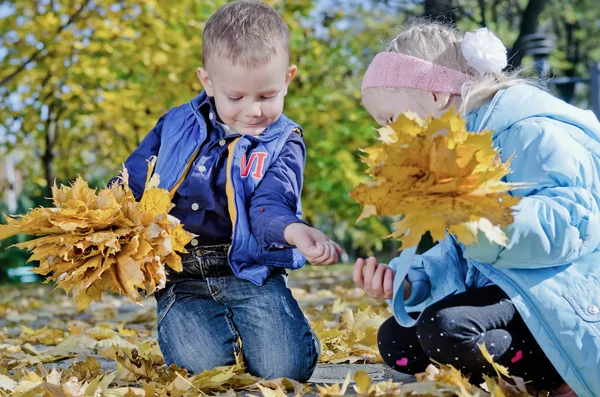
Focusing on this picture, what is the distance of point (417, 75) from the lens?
273cm

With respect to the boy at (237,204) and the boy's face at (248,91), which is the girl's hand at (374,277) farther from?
the boy's face at (248,91)

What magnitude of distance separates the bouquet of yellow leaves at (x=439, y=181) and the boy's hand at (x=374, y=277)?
1.57 feet

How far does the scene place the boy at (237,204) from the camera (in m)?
2.98

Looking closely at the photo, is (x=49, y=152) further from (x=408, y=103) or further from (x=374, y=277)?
(x=374, y=277)

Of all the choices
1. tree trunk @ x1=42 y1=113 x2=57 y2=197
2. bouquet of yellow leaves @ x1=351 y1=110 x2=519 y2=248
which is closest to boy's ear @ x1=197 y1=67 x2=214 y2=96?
bouquet of yellow leaves @ x1=351 y1=110 x2=519 y2=248

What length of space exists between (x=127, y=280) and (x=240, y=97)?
868mm

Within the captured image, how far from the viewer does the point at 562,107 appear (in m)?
2.53

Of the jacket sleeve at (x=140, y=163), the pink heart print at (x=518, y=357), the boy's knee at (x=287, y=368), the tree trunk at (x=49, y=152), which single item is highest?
the jacket sleeve at (x=140, y=163)

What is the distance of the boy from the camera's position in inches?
117

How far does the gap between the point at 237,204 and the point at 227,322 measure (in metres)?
0.52

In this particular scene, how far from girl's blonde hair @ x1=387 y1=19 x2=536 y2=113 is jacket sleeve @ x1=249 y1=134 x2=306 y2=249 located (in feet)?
2.10

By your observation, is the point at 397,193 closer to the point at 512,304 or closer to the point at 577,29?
the point at 512,304

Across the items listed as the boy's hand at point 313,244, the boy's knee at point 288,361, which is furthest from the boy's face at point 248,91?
the boy's knee at point 288,361

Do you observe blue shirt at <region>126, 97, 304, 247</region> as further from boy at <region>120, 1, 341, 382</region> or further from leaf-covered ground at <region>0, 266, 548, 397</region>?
leaf-covered ground at <region>0, 266, 548, 397</region>
